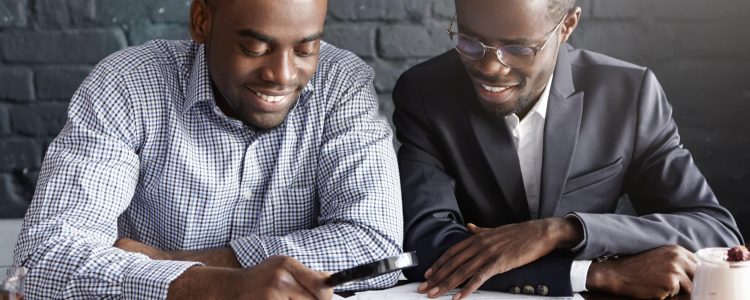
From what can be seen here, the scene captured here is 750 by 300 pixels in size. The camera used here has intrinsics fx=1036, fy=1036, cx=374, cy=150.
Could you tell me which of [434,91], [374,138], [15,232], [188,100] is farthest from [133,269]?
[15,232]

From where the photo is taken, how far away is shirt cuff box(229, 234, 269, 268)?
180cm

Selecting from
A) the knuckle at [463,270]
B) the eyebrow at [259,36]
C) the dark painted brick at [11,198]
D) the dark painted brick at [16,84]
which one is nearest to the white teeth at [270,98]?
the eyebrow at [259,36]

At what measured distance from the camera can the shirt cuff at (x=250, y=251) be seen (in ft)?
5.90

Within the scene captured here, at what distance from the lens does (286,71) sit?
1848 mm

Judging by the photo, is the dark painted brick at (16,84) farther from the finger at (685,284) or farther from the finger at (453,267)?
the finger at (685,284)

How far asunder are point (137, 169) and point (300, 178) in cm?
30

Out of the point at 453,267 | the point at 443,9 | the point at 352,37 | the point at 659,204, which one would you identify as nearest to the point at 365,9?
the point at 352,37

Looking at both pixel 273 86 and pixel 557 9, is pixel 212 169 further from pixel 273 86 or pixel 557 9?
pixel 557 9

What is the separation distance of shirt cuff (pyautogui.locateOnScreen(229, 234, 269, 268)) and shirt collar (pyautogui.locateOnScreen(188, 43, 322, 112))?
284mm

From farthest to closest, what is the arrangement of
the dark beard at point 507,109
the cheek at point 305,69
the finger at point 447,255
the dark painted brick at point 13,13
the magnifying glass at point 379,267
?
1. the dark painted brick at point 13,13
2. the dark beard at point 507,109
3. the cheek at point 305,69
4. the finger at point 447,255
5. the magnifying glass at point 379,267

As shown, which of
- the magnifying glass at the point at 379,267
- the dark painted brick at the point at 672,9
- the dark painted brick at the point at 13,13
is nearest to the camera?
the magnifying glass at the point at 379,267

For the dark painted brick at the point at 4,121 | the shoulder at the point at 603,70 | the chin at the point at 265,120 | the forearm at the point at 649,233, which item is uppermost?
the shoulder at the point at 603,70

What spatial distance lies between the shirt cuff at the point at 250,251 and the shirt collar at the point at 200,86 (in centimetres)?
28

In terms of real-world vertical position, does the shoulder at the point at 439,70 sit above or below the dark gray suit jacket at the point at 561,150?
above
